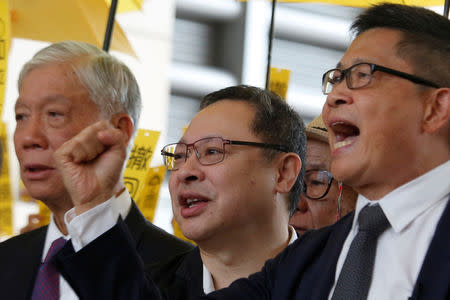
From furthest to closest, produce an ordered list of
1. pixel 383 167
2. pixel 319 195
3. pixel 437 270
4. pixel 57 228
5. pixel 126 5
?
1. pixel 126 5
2. pixel 319 195
3. pixel 57 228
4. pixel 383 167
5. pixel 437 270

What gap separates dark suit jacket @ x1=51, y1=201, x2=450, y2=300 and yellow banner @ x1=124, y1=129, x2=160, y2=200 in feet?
5.42

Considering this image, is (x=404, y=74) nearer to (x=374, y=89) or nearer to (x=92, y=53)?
(x=374, y=89)

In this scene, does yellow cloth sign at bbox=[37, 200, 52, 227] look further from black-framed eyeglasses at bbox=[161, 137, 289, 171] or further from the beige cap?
black-framed eyeglasses at bbox=[161, 137, 289, 171]

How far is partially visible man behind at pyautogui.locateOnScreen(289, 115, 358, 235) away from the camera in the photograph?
250 cm

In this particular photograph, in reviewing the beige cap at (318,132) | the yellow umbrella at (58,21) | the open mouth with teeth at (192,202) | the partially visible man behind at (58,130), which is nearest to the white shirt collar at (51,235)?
the partially visible man behind at (58,130)

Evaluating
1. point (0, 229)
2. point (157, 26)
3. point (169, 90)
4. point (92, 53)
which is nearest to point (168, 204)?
point (169, 90)

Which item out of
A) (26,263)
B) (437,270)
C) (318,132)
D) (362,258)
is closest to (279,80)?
(318,132)

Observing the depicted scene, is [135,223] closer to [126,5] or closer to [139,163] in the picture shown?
[139,163]

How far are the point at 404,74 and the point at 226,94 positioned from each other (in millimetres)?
713

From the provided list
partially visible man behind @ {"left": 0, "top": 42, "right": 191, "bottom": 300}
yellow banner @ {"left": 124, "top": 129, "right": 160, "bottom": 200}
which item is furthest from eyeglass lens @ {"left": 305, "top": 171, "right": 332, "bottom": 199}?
yellow banner @ {"left": 124, "top": 129, "right": 160, "bottom": 200}

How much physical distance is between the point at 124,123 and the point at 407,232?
117 cm

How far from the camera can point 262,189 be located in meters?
2.02

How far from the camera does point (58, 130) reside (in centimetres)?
217

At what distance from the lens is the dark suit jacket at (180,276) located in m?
1.92
